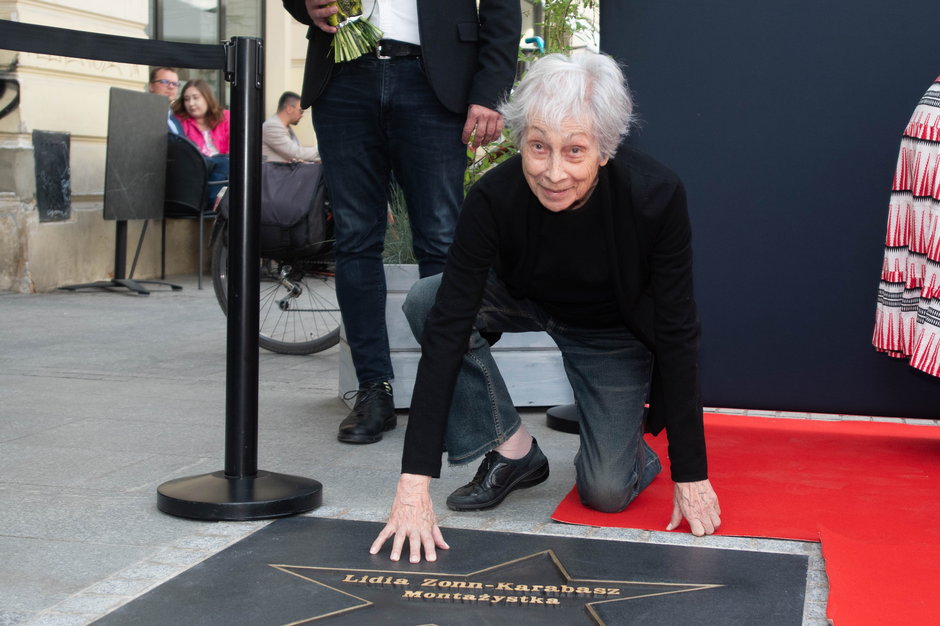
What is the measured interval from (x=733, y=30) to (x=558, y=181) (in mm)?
1493

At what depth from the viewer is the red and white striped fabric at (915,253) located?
→ 10.7 feet

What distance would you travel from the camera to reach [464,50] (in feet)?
11.8

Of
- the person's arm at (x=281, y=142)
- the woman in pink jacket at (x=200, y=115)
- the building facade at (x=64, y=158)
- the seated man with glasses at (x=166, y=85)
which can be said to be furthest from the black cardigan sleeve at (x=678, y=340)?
the woman in pink jacket at (x=200, y=115)

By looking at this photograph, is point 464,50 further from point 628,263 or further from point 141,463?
point 141,463

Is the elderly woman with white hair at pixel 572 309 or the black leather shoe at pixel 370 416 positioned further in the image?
the black leather shoe at pixel 370 416

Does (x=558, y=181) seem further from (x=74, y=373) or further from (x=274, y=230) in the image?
(x=74, y=373)

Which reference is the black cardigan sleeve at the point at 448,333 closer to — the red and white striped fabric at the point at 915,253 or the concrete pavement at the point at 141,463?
the concrete pavement at the point at 141,463

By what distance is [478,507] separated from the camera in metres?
2.89

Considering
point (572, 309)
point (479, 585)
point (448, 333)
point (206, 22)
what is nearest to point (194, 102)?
point (206, 22)

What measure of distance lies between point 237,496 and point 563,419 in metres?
1.38

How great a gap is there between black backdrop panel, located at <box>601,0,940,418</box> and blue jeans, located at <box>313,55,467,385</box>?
2.21 ft

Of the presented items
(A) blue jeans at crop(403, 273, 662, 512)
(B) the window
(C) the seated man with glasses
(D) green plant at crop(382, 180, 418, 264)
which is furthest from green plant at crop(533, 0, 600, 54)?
(B) the window

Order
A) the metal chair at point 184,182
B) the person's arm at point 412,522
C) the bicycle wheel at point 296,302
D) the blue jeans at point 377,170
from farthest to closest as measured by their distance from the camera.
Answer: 1. the metal chair at point 184,182
2. the bicycle wheel at point 296,302
3. the blue jeans at point 377,170
4. the person's arm at point 412,522

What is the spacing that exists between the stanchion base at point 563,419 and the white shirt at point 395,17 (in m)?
1.26
